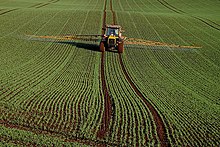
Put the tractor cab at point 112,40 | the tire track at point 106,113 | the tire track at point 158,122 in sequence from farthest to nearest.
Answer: the tractor cab at point 112,40 → the tire track at point 106,113 → the tire track at point 158,122

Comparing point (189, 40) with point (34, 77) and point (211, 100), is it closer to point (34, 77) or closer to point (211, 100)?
point (211, 100)

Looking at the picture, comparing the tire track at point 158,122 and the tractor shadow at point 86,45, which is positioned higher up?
the tractor shadow at point 86,45

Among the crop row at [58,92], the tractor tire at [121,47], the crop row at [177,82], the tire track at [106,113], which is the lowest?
the crop row at [177,82]

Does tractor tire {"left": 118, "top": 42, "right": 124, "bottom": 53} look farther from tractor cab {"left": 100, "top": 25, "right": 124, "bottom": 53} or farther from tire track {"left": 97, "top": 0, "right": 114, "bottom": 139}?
tire track {"left": 97, "top": 0, "right": 114, "bottom": 139}

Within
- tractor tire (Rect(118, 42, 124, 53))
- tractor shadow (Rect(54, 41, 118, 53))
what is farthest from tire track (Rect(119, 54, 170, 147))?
tractor shadow (Rect(54, 41, 118, 53))

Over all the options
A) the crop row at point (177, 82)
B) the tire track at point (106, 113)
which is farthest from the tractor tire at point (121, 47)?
the tire track at point (106, 113)

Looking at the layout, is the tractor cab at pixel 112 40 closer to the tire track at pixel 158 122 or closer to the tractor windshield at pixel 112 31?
the tractor windshield at pixel 112 31

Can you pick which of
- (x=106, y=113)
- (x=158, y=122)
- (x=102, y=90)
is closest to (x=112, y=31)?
(x=102, y=90)
